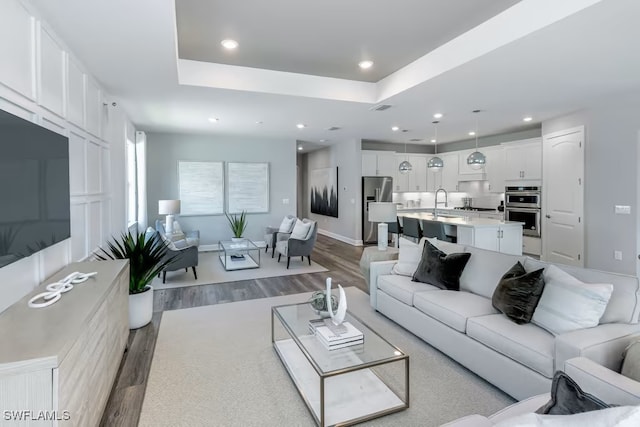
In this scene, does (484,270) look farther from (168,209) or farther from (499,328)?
(168,209)

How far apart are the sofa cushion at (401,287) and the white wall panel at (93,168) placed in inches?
124

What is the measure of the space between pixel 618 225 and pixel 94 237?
676cm

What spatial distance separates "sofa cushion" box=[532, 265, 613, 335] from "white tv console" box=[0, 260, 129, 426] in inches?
105

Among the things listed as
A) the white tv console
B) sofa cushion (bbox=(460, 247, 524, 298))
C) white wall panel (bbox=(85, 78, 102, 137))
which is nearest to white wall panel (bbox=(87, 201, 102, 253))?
white wall panel (bbox=(85, 78, 102, 137))

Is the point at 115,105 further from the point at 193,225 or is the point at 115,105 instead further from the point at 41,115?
the point at 193,225

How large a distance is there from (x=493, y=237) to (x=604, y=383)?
12.5 ft

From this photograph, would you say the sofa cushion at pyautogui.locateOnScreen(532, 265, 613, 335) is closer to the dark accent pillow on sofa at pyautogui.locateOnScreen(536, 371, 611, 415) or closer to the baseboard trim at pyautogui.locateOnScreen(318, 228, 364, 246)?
the dark accent pillow on sofa at pyautogui.locateOnScreen(536, 371, 611, 415)

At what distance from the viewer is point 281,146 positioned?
27.2ft

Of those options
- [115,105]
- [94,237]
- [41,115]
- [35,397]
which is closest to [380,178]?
[115,105]

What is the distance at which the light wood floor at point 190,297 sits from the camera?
7.39ft

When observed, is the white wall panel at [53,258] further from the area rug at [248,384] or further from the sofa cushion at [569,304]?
the sofa cushion at [569,304]

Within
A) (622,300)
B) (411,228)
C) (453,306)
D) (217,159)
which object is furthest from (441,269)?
(217,159)

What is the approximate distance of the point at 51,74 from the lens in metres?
2.52

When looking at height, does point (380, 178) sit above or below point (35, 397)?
above
